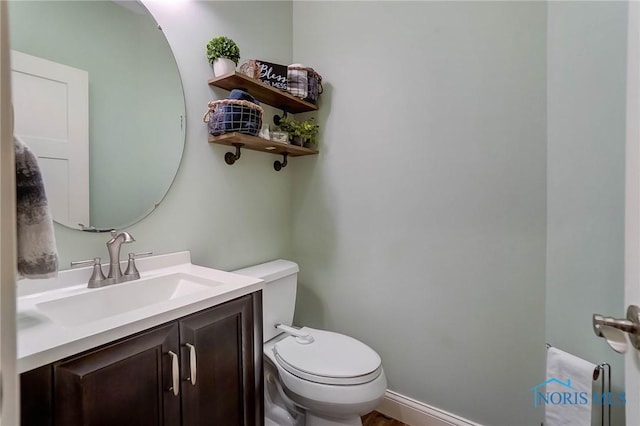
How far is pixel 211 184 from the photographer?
1434 millimetres

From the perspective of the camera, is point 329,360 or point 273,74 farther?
point 273,74

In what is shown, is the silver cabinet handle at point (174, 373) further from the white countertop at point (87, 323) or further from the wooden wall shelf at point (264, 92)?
the wooden wall shelf at point (264, 92)

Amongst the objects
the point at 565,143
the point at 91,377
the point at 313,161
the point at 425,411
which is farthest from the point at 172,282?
the point at 565,143

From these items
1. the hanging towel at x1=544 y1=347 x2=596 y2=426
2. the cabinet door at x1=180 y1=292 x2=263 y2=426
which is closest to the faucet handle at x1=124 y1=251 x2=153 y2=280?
the cabinet door at x1=180 y1=292 x2=263 y2=426

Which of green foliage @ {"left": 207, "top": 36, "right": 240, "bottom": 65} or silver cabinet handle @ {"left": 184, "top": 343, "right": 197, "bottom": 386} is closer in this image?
silver cabinet handle @ {"left": 184, "top": 343, "right": 197, "bottom": 386}

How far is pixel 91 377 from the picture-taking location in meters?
0.65

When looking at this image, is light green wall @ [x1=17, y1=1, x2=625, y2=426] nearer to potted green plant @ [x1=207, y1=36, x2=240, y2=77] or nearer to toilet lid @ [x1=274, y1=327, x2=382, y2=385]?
potted green plant @ [x1=207, y1=36, x2=240, y2=77]

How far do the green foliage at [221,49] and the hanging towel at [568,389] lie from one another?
1.75 meters

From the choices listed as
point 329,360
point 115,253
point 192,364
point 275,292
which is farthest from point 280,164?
point 192,364

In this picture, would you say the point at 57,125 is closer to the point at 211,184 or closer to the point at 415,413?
the point at 211,184

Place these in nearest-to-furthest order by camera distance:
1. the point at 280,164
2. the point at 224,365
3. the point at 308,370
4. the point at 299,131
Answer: the point at 224,365 < the point at 308,370 < the point at 299,131 < the point at 280,164

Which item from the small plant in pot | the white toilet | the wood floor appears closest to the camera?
the white toilet

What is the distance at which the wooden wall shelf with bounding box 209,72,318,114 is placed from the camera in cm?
136

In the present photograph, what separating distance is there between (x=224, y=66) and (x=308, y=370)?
138 centimetres
